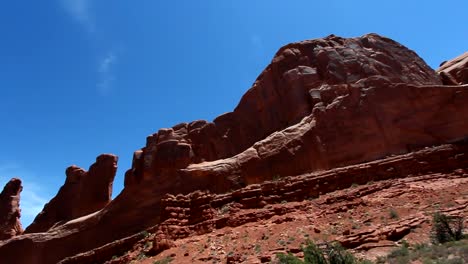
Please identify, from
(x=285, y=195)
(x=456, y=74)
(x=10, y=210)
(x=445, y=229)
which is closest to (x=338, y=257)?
(x=445, y=229)

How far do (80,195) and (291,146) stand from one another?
26.4 m

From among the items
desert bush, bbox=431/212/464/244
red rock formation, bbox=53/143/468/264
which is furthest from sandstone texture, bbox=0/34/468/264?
desert bush, bbox=431/212/464/244

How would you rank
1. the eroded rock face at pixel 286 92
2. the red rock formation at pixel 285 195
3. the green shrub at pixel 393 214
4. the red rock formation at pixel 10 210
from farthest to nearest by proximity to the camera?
the red rock formation at pixel 10 210, the eroded rock face at pixel 286 92, the red rock formation at pixel 285 195, the green shrub at pixel 393 214

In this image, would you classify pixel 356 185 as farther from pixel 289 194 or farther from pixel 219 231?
Result: pixel 219 231

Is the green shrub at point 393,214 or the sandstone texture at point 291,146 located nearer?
the green shrub at point 393,214

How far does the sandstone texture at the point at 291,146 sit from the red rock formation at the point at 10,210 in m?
6.76

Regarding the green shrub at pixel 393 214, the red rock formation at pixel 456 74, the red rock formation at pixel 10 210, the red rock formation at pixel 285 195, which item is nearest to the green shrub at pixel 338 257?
the green shrub at pixel 393 214

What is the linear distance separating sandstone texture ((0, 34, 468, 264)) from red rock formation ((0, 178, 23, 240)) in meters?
6.76

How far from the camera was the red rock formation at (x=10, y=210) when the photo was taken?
4997 cm

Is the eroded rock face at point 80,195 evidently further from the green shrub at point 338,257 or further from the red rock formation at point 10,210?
the green shrub at point 338,257

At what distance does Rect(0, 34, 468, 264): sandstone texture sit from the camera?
2575 cm

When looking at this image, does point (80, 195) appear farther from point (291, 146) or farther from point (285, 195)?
point (285, 195)

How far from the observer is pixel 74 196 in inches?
1914

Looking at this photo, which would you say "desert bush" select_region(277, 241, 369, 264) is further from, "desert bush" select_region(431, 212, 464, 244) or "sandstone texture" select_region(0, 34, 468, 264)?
"sandstone texture" select_region(0, 34, 468, 264)
